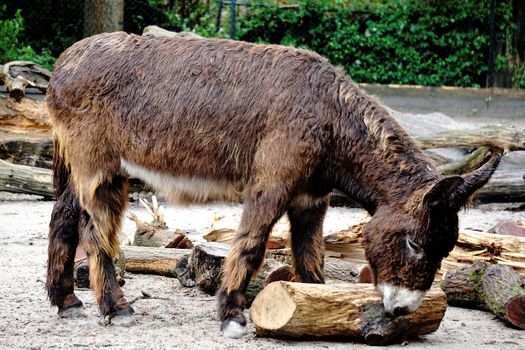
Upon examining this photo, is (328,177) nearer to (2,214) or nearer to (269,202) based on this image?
(269,202)

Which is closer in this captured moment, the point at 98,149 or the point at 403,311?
the point at 403,311

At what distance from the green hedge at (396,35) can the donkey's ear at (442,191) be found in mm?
13168

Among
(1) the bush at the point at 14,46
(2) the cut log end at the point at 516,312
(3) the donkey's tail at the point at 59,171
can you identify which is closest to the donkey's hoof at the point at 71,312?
(3) the donkey's tail at the point at 59,171

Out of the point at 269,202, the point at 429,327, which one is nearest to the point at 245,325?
the point at 269,202

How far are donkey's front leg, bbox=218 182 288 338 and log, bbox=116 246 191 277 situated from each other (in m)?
1.65

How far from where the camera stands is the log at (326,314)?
19.0 feet

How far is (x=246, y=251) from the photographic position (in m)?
6.02

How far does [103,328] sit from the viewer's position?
630 cm

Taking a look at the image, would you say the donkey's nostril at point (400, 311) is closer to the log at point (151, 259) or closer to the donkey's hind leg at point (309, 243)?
the donkey's hind leg at point (309, 243)

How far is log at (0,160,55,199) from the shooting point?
35.4ft

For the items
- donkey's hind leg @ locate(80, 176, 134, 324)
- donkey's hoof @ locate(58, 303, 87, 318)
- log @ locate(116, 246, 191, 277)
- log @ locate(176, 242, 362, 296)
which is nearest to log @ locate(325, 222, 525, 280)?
log @ locate(176, 242, 362, 296)

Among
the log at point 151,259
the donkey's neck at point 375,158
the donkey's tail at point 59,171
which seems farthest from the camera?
the log at point 151,259

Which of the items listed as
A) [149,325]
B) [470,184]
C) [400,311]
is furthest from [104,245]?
[470,184]

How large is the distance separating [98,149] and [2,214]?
439cm
